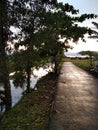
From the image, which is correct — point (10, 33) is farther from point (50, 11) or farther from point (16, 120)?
point (16, 120)

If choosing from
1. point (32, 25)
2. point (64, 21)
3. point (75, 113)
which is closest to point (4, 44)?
point (32, 25)

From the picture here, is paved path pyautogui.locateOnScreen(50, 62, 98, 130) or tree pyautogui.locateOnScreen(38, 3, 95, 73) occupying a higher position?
tree pyautogui.locateOnScreen(38, 3, 95, 73)

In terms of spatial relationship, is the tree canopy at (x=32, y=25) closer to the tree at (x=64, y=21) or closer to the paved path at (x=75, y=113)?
the tree at (x=64, y=21)

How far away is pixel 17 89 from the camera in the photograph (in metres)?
38.6

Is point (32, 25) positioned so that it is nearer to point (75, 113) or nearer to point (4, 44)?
point (4, 44)

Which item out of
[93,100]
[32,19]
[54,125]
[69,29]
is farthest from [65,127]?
[32,19]

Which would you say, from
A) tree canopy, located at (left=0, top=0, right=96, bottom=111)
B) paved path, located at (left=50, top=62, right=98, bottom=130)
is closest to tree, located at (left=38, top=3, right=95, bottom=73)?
tree canopy, located at (left=0, top=0, right=96, bottom=111)

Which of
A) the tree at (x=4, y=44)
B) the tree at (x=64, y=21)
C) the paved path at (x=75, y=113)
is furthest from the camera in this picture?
the tree at (x=4, y=44)

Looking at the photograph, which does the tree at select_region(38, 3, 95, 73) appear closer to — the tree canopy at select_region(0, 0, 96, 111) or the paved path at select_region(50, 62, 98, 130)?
the tree canopy at select_region(0, 0, 96, 111)

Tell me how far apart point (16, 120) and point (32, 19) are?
701 centimetres

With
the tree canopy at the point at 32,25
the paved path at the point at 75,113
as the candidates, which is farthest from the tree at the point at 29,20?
the paved path at the point at 75,113

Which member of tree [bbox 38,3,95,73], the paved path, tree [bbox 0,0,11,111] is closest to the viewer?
the paved path

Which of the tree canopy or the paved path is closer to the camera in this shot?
the paved path

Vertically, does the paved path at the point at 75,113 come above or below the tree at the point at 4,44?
below
